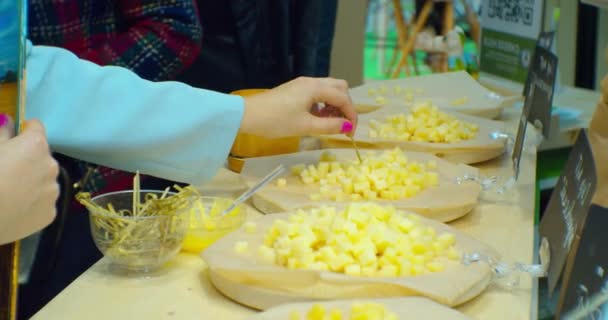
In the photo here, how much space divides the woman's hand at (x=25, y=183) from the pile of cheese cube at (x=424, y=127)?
114 cm

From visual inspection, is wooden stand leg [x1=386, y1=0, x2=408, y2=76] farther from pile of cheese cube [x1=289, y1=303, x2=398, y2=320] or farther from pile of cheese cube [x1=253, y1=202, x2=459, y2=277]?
pile of cheese cube [x1=289, y1=303, x2=398, y2=320]

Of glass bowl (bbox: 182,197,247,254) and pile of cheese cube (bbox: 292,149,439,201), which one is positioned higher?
glass bowl (bbox: 182,197,247,254)

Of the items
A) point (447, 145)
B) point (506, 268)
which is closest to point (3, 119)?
point (506, 268)

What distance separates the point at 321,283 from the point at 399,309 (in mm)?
136

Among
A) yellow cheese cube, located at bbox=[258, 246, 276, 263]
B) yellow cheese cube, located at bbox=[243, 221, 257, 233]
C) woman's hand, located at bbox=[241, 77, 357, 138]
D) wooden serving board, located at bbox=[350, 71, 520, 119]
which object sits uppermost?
woman's hand, located at bbox=[241, 77, 357, 138]

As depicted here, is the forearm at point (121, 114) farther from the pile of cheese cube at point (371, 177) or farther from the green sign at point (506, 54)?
the green sign at point (506, 54)

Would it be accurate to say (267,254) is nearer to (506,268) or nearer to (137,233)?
(137,233)

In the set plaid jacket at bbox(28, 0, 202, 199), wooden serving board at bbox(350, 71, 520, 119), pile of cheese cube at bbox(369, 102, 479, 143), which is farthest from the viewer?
wooden serving board at bbox(350, 71, 520, 119)

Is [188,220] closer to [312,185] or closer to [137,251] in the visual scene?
[137,251]

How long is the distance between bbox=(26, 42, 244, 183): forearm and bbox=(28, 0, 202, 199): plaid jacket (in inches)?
12.6

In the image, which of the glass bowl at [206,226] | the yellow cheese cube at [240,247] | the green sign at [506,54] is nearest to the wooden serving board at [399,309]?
the yellow cheese cube at [240,247]

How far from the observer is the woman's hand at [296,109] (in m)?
1.92

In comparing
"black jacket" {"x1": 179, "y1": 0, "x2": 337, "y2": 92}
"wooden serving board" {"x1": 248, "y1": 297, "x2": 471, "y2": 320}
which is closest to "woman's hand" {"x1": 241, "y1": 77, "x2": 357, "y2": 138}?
"wooden serving board" {"x1": 248, "y1": 297, "x2": 471, "y2": 320}

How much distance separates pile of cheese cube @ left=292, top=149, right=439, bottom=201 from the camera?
1.87 m
